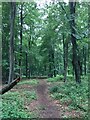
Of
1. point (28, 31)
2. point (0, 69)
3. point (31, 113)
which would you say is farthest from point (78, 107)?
point (28, 31)

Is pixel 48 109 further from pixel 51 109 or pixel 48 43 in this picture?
pixel 48 43

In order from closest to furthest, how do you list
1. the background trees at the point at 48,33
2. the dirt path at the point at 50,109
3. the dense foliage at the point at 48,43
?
the dirt path at the point at 50,109 < the dense foliage at the point at 48,43 < the background trees at the point at 48,33

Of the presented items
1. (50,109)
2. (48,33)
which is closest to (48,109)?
(50,109)

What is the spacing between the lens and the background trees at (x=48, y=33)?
641 inches

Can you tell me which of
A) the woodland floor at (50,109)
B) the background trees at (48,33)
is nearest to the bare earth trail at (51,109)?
the woodland floor at (50,109)

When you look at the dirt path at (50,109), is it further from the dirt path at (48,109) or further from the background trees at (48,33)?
the background trees at (48,33)

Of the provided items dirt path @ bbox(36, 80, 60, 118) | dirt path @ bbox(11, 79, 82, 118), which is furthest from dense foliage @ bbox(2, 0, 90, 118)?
dirt path @ bbox(36, 80, 60, 118)

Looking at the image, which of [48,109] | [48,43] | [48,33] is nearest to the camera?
[48,109]

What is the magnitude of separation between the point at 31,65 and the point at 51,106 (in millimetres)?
26400

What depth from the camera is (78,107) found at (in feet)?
34.4

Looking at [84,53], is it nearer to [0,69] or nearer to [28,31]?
[28,31]

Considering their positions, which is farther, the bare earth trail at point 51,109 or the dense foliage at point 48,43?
the dense foliage at point 48,43

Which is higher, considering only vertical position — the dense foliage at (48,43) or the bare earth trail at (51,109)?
the dense foliage at (48,43)

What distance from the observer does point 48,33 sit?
21766 millimetres
